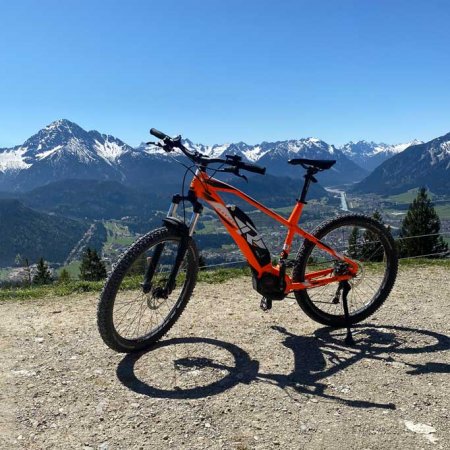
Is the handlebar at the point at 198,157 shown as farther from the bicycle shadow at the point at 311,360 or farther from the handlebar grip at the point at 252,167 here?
the bicycle shadow at the point at 311,360

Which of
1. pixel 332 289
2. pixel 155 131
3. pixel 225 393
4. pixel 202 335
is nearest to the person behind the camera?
pixel 225 393

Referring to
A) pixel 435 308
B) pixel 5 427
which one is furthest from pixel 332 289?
pixel 5 427

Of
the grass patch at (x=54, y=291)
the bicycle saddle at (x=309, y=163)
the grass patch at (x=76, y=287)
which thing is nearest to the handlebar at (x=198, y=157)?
the bicycle saddle at (x=309, y=163)

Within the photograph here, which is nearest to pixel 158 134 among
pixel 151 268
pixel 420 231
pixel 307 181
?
pixel 151 268

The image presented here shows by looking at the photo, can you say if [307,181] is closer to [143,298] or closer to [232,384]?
[143,298]

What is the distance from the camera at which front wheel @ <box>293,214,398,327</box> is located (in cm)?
684

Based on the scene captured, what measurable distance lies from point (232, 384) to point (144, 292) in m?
1.73

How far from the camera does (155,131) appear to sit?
6.18 metres

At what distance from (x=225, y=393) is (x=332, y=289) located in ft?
10.9

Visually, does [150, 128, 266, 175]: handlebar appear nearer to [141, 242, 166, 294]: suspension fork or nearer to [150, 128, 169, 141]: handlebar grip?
[150, 128, 169, 141]: handlebar grip

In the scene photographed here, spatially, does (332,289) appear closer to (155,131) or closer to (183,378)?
(183,378)

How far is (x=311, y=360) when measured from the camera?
19.5 feet

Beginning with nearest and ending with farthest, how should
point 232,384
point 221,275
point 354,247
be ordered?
point 232,384 < point 354,247 < point 221,275

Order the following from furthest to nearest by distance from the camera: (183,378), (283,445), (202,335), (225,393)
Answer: (202,335) < (183,378) < (225,393) < (283,445)
